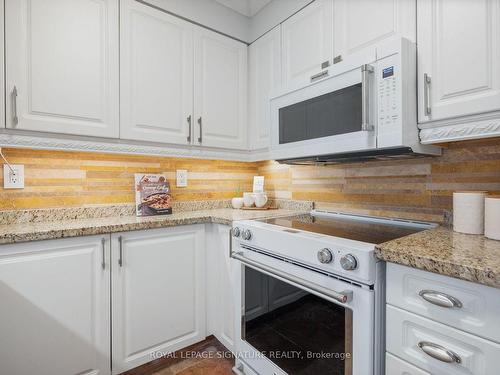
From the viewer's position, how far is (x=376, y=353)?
2.93ft

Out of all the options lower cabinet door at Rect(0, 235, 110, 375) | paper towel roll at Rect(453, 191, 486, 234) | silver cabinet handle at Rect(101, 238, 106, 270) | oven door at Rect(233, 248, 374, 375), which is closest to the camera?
oven door at Rect(233, 248, 374, 375)

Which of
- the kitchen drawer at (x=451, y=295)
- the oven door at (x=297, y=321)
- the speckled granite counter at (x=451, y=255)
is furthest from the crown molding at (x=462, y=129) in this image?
the oven door at (x=297, y=321)

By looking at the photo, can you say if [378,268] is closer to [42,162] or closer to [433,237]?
[433,237]

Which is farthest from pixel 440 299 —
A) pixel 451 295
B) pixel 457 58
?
pixel 457 58

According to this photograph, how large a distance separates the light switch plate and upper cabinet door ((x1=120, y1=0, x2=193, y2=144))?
0.33m

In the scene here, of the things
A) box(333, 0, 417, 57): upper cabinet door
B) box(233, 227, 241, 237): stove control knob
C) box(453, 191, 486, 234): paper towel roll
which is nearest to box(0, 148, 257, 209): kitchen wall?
box(233, 227, 241, 237): stove control knob

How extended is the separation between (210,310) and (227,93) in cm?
151

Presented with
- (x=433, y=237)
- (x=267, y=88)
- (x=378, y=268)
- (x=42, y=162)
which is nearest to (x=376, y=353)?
(x=378, y=268)

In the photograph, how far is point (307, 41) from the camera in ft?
5.21

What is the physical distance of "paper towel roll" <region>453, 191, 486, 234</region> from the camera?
1027 millimetres

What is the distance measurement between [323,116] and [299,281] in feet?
2.68

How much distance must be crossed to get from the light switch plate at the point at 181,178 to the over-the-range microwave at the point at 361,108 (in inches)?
34.8

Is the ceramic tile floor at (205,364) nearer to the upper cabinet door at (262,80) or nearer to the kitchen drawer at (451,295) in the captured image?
the kitchen drawer at (451,295)

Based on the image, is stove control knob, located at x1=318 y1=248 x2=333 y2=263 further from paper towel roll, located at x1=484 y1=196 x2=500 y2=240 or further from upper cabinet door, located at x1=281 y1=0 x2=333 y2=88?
upper cabinet door, located at x1=281 y1=0 x2=333 y2=88
